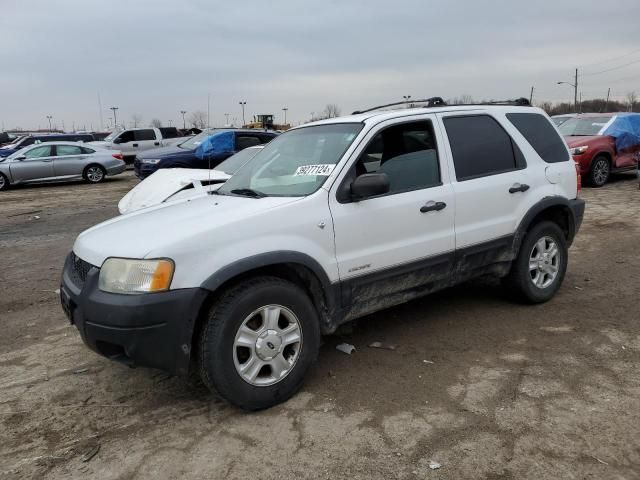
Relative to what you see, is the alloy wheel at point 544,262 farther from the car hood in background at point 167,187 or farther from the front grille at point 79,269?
the car hood in background at point 167,187

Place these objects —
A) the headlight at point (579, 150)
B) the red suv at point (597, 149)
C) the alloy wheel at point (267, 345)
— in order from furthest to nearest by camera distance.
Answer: the red suv at point (597, 149), the headlight at point (579, 150), the alloy wheel at point (267, 345)

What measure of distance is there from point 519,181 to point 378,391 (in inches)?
90.1

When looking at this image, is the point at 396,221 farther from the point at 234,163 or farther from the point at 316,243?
the point at 234,163

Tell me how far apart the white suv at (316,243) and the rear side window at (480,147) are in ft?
0.05

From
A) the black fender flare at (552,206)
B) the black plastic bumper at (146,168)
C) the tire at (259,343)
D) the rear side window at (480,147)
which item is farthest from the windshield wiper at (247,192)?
the black plastic bumper at (146,168)

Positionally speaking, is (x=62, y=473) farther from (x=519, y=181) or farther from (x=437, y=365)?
(x=519, y=181)

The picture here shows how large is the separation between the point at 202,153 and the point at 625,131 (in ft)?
33.7

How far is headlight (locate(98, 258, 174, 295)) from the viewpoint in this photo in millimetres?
2924

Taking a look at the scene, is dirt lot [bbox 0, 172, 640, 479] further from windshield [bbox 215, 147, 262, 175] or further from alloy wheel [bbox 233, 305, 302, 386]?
windshield [bbox 215, 147, 262, 175]

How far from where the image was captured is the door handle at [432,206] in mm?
3905

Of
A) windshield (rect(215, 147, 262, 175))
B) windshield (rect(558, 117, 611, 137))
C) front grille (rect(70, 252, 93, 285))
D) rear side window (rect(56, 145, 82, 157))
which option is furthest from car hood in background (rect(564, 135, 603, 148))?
rear side window (rect(56, 145, 82, 157))

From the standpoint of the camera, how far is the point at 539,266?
16.0 feet

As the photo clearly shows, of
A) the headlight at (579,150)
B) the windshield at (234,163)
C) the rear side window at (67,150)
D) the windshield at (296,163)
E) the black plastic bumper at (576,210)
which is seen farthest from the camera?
the rear side window at (67,150)

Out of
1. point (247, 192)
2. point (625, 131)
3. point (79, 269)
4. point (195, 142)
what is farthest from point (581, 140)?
point (79, 269)
